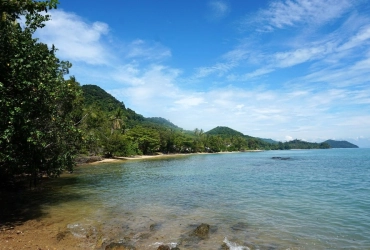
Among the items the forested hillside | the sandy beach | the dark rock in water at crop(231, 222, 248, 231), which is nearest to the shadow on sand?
the sandy beach

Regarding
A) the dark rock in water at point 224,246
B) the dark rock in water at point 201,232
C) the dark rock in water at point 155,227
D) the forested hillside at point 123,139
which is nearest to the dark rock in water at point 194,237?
the dark rock in water at point 201,232

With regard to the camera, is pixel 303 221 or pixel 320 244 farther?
pixel 303 221

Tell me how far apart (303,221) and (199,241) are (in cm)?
752

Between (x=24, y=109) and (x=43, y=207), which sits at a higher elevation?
(x=24, y=109)

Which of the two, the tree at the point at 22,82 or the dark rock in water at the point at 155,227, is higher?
the tree at the point at 22,82

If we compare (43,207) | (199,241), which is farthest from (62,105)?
(199,241)

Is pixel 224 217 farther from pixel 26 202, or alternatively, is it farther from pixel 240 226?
pixel 26 202

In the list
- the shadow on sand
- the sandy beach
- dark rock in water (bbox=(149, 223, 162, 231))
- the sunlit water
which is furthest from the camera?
the shadow on sand

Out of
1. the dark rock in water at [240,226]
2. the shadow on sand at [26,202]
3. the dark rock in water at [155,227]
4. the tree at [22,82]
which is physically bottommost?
the dark rock in water at [155,227]

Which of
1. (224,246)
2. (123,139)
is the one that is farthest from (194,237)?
(123,139)

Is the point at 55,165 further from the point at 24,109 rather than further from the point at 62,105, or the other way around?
the point at 24,109

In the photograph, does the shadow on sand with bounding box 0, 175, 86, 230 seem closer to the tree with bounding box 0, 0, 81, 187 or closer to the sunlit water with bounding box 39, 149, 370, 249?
the sunlit water with bounding box 39, 149, 370, 249

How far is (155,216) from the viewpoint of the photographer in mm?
16625

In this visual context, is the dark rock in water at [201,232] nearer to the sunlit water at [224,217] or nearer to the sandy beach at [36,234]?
the sunlit water at [224,217]
